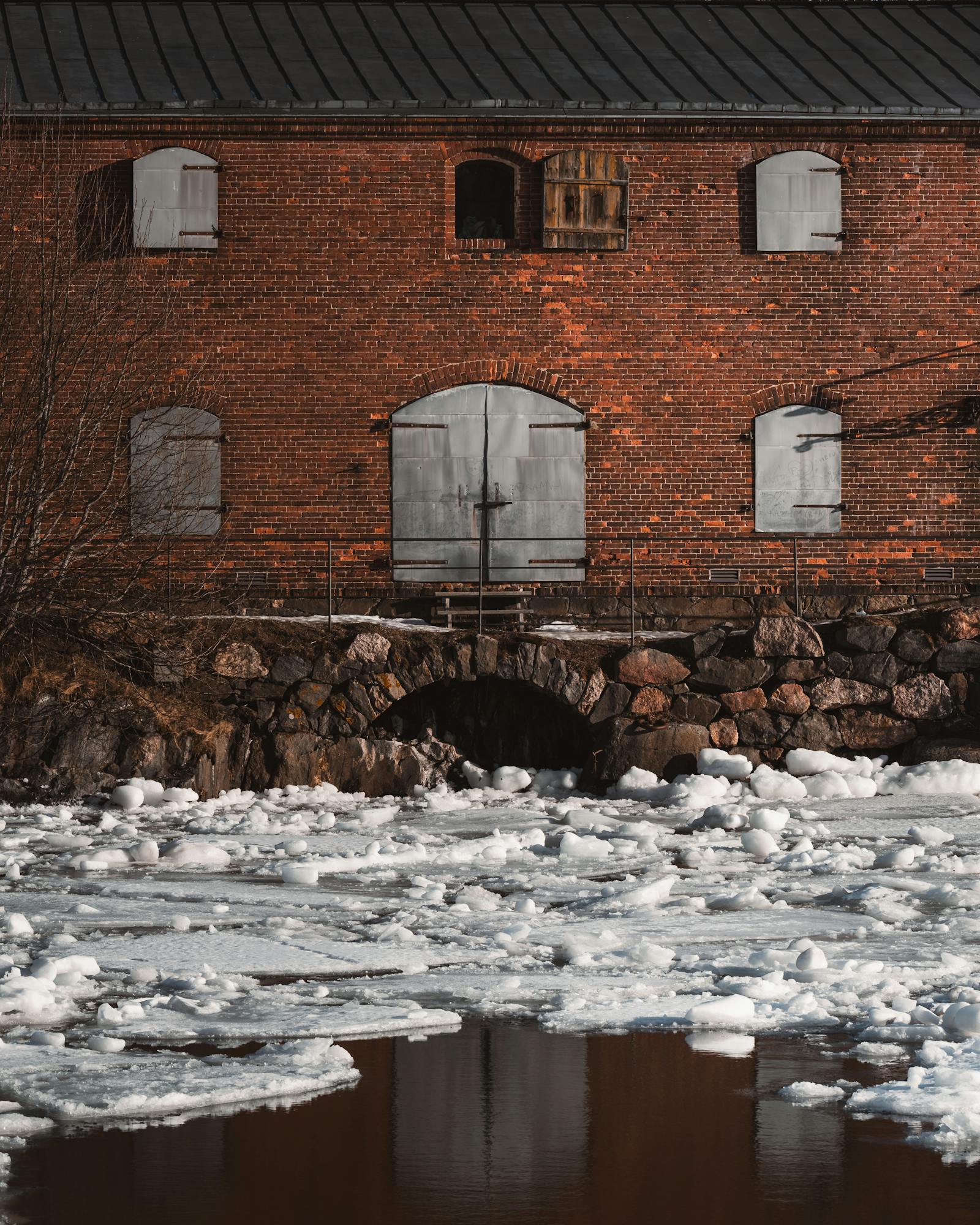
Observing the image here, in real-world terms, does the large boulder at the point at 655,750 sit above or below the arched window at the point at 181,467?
below

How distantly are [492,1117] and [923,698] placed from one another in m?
10.7

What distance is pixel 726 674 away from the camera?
15.4m

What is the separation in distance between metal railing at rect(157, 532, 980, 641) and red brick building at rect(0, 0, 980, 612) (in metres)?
0.03

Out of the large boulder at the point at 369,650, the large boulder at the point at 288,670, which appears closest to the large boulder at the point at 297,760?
the large boulder at the point at 288,670

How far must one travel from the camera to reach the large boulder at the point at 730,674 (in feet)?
50.7

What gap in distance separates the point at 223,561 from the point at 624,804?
19.0ft

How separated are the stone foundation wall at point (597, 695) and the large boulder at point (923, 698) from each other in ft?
0.04

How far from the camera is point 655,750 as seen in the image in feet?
49.4

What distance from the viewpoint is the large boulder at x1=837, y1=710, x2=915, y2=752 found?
15586mm

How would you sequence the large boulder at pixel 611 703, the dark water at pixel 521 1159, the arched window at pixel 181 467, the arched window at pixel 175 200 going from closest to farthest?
the dark water at pixel 521 1159 → the large boulder at pixel 611 703 → the arched window at pixel 181 467 → the arched window at pixel 175 200

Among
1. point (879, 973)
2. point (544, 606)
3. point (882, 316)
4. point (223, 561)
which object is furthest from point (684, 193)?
point (879, 973)

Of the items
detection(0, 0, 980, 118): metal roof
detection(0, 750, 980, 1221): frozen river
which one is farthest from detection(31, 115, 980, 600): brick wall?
detection(0, 750, 980, 1221): frozen river

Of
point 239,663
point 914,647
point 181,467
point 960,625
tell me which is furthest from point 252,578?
point 960,625

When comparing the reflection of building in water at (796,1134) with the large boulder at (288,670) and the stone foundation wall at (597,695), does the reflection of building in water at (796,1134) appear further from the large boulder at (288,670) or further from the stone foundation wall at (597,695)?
the large boulder at (288,670)
